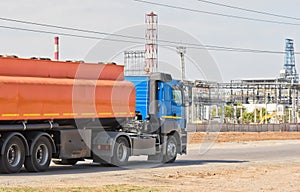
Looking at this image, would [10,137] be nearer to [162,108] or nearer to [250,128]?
[162,108]

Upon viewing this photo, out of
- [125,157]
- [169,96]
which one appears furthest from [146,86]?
[125,157]

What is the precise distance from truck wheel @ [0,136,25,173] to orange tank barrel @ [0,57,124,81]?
2.03 metres

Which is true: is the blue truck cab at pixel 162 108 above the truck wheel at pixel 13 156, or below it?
above

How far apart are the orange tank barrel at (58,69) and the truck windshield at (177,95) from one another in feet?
11.5

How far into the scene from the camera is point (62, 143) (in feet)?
74.6

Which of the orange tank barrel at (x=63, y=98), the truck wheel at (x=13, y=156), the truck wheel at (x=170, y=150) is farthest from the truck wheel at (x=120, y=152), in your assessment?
the truck wheel at (x=13, y=156)

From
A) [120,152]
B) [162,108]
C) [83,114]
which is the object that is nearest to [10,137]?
[83,114]

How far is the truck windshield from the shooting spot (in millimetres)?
28547

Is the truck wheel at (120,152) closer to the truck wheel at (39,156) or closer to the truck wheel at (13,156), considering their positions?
the truck wheel at (39,156)

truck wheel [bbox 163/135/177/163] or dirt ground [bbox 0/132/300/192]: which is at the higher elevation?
truck wheel [bbox 163/135/177/163]

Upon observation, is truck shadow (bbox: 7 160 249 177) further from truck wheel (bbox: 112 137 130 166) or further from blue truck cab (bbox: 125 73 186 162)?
blue truck cab (bbox: 125 73 186 162)

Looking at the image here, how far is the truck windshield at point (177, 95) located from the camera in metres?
28.5

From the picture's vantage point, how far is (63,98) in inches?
882

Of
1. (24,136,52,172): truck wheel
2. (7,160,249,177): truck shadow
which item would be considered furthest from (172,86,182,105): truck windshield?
(24,136,52,172): truck wheel
